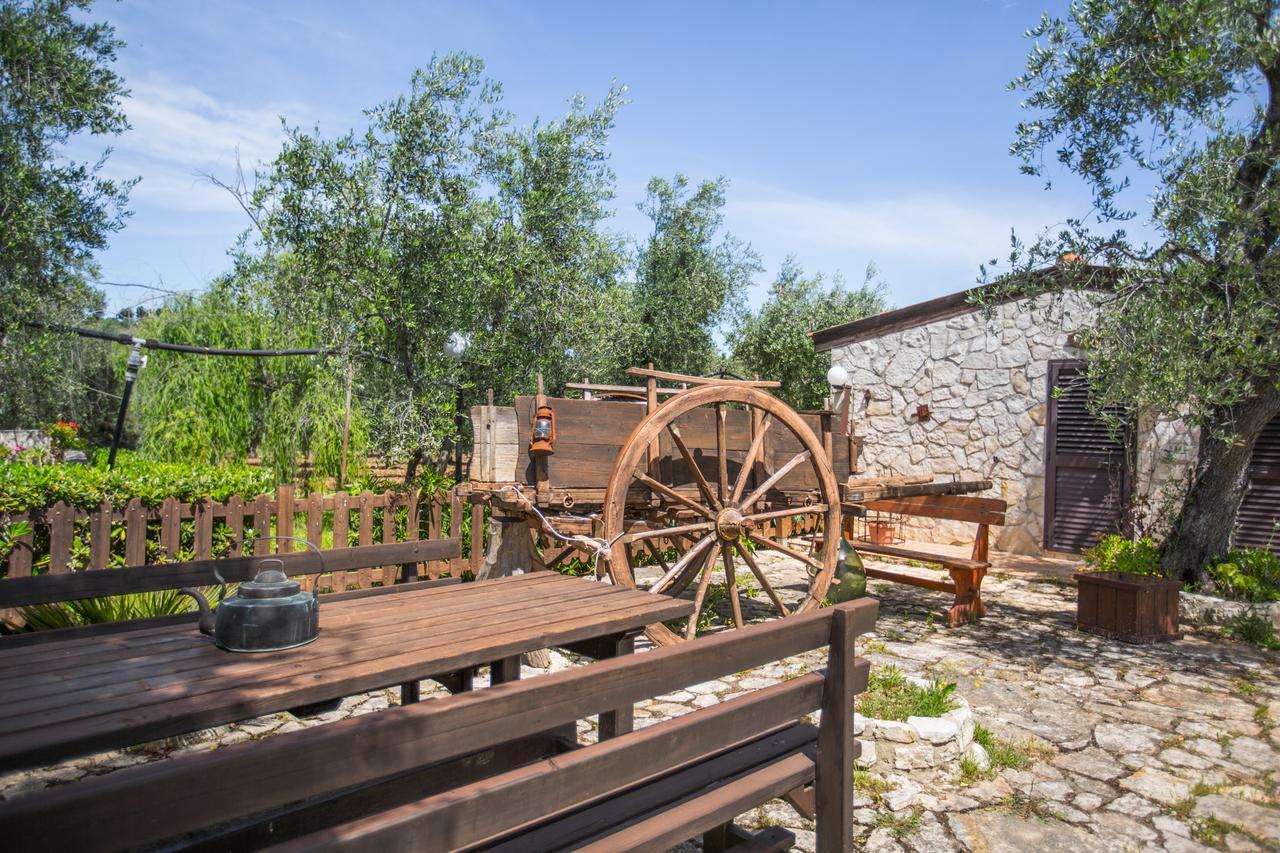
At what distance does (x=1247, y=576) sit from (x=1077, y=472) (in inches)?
119

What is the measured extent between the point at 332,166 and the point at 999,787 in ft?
20.0

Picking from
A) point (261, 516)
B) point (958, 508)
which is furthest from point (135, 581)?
point (958, 508)

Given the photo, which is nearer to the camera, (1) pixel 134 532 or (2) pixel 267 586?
(2) pixel 267 586

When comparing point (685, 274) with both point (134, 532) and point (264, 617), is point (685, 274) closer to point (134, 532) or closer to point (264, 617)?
point (134, 532)

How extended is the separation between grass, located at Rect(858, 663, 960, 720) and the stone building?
5314 mm

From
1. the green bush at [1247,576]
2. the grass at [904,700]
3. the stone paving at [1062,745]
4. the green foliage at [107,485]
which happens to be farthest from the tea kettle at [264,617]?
the green bush at [1247,576]

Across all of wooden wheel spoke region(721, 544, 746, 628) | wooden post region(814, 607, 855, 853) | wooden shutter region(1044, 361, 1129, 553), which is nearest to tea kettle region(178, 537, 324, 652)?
wooden post region(814, 607, 855, 853)

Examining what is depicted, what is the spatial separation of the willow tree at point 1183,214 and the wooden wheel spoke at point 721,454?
10.1ft

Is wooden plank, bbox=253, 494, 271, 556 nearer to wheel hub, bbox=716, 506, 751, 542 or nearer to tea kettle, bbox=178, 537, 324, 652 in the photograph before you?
wheel hub, bbox=716, 506, 751, 542

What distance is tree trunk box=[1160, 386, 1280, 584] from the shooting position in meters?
6.36

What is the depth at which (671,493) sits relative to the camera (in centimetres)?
463

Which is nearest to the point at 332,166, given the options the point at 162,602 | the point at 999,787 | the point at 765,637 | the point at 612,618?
the point at 162,602

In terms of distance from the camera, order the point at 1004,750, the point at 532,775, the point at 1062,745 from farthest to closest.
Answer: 1. the point at 1062,745
2. the point at 1004,750
3. the point at 532,775

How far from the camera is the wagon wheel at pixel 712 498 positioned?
14.2ft
